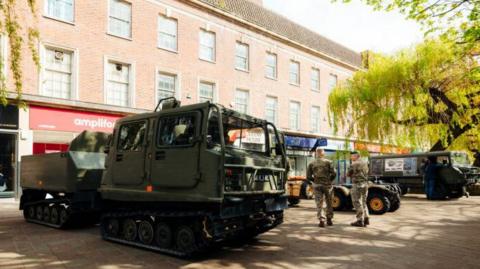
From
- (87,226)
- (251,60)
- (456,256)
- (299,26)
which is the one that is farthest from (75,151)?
(299,26)

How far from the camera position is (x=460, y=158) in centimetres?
Answer: 1869

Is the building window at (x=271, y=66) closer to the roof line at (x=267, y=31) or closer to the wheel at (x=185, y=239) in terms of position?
the roof line at (x=267, y=31)

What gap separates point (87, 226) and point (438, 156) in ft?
51.7

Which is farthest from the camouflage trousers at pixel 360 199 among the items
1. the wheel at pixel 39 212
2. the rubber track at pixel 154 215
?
the wheel at pixel 39 212

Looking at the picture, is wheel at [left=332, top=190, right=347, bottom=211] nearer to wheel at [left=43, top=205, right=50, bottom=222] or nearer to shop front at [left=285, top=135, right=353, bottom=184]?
wheel at [left=43, top=205, right=50, bottom=222]

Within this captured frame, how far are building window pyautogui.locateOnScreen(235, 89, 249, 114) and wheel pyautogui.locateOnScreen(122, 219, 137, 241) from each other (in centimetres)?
1509

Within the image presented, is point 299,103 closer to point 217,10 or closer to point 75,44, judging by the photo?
point 217,10

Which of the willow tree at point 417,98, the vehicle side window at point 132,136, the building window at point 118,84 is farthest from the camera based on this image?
the building window at point 118,84

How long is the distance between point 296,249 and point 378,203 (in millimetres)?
5948

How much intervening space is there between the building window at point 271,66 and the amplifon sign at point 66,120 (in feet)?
37.1

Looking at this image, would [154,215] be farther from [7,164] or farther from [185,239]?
[7,164]

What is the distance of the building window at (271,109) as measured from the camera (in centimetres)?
2416

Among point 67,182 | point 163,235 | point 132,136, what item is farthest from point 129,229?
point 67,182

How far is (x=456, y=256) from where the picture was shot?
6652mm
